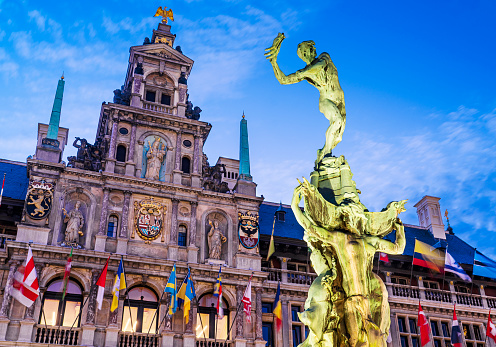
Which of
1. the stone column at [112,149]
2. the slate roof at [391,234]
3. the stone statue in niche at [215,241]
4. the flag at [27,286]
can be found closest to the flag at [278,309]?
the stone statue in niche at [215,241]

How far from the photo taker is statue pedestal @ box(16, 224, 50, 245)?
28172mm

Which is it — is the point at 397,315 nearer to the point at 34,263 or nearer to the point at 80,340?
the point at 80,340

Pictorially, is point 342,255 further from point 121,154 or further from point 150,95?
point 150,95

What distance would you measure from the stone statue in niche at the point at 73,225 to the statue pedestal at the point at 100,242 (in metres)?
0.92

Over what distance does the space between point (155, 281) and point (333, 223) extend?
19031mm

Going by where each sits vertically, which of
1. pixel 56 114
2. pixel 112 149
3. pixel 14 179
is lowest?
pixel 14 179

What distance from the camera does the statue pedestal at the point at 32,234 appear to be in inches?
1109

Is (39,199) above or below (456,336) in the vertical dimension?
above

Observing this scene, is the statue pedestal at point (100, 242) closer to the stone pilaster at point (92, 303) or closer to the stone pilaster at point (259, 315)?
the stone pilaster at point (92, 303)

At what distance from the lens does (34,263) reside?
90.0 feet

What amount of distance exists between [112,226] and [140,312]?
500 cm

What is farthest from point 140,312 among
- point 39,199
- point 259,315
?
point 39,199

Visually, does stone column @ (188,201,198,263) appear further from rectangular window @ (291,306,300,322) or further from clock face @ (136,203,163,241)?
rectangular window @ (291,306,300,322)

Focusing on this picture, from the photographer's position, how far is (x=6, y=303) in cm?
2638
